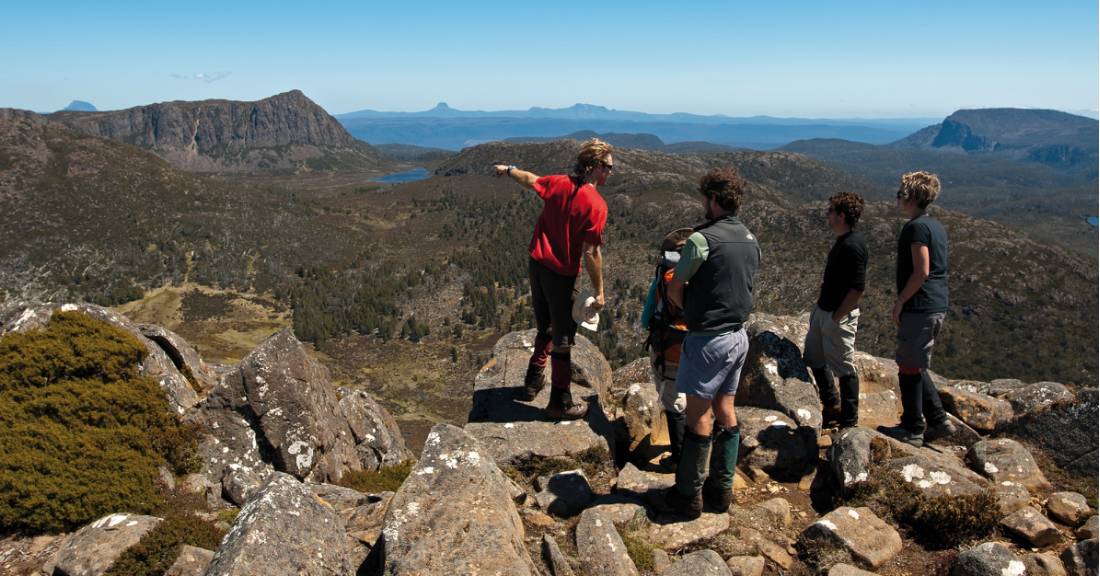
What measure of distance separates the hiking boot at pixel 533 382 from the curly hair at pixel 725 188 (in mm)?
5071

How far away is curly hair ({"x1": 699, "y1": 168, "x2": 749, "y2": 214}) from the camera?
258 inches

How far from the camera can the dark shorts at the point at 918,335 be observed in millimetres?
8820

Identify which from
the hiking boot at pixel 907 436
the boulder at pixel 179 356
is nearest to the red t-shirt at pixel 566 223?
the hiking boot at pixel 907 436

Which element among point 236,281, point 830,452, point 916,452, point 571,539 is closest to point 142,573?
point 571,539

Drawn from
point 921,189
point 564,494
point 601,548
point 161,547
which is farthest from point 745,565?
point 161,547

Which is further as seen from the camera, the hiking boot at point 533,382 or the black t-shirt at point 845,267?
the hiking boot at point 533,382

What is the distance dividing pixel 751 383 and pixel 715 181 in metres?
5.81

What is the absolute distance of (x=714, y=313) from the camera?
6.55 m

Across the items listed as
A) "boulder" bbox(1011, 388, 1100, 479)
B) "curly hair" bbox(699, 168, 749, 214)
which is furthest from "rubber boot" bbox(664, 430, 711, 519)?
"boulder" bbox(1011, 388, 1100, 479)

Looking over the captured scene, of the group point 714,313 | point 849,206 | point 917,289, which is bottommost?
point 917,289

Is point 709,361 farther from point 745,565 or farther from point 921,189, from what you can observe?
point 921,189

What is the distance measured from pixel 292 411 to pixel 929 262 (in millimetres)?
→ 11042

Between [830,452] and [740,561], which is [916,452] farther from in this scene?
[740,561]

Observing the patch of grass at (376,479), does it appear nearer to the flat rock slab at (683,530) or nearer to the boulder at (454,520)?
the boulder at (454,520)
